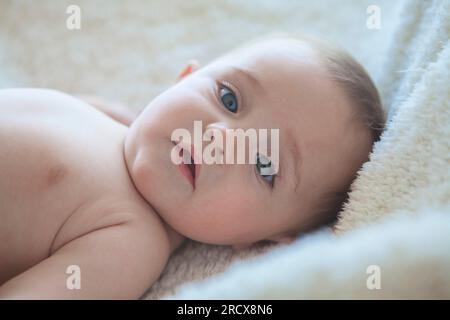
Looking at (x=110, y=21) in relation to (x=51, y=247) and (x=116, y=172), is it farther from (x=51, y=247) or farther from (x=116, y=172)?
(x=51, y=247)

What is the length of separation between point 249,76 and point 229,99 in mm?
59

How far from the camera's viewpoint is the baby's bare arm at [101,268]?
0.81 metres

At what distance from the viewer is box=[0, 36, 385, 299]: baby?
0.88 metres

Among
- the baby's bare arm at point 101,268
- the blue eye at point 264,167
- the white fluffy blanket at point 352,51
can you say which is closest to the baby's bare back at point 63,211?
the baby's bare arm at point 101,268

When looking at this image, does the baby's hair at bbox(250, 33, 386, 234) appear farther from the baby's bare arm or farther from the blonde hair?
the baby's bare arm

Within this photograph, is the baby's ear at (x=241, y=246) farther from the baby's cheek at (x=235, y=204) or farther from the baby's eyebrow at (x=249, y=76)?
the baby's eyebrow at (x=249, y=76)

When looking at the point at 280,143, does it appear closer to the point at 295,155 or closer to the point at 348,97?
the point at 295,155

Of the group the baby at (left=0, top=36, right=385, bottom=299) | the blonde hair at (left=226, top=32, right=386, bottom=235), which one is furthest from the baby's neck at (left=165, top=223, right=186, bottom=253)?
the blonde hair at (left=226, top=32, right=386, bottom=235)

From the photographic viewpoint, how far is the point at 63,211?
2.94 feet

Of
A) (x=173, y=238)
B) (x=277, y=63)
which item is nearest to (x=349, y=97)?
(x=277, y=63)

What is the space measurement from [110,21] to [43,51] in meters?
0.21

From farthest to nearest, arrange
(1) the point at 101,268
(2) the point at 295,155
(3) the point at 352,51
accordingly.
Result: (3) the point at 352,51, (2) the point at 295,155, (1) the point at 101,268

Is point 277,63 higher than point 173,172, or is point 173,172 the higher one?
point 277,63

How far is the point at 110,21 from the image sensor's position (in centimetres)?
152
